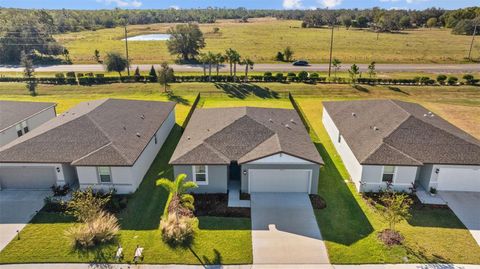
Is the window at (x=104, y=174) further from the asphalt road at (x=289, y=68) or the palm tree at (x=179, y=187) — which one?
the asphalt road at (x=289, y=68)

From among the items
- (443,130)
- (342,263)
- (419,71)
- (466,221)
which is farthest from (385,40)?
(342,263)

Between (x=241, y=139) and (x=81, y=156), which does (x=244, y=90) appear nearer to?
(x=241, y=139)

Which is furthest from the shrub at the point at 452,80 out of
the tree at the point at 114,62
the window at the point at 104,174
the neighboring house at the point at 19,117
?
the neighboring house at the point at 19,117

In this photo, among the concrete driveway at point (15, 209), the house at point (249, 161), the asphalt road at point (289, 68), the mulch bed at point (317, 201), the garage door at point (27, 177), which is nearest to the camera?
the concrete driveway at point (15, 209)

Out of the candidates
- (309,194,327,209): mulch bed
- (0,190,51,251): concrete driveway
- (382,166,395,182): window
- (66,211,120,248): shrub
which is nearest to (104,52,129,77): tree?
(0,190,51,251): concrete driveway

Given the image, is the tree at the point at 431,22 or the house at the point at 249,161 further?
the tree at the point at 431,22

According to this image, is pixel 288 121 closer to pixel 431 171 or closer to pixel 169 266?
pixel 431 171

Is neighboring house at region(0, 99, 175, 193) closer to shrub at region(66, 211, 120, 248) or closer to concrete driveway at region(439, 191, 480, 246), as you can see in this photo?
shrub at region(66, 211, 120, 248)
